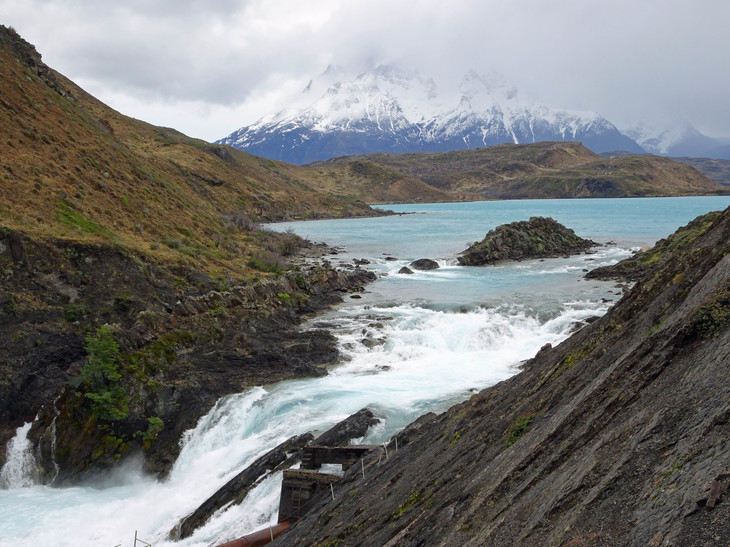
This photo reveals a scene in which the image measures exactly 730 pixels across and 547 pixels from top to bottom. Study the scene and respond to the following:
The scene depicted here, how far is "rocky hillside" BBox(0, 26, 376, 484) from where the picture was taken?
17.7 metres

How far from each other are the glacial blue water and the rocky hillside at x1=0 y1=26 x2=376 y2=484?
3.34 feet

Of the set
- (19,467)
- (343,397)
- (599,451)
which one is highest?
(599,451)

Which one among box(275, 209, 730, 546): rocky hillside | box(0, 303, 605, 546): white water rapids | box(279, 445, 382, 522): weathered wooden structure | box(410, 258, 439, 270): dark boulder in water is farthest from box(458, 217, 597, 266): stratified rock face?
box(275, 209, 730, 546): rocky hillside

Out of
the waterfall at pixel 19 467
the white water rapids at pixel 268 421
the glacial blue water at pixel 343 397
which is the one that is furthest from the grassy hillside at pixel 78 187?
the white water rapids at pixel 268 421

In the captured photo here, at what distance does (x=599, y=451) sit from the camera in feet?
16.1

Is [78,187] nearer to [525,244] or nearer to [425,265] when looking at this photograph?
[425,265]

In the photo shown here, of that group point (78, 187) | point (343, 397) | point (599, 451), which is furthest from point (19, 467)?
point (78, 187)

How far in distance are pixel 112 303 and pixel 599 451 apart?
74.3 ft

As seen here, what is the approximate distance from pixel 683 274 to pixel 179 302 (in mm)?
21675

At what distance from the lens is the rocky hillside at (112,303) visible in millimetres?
17656

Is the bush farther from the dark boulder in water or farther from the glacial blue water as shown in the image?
the dark boulder in water

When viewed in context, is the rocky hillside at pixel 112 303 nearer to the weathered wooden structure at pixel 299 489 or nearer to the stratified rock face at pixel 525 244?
the weathered wooden structure at pixel 299 489

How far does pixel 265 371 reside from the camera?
21.7 meters

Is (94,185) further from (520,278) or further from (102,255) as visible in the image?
(520,278)
